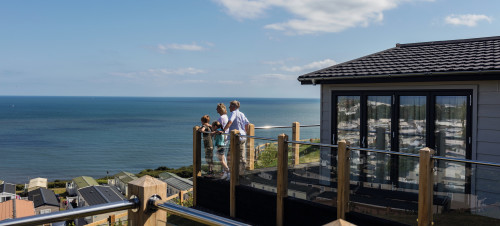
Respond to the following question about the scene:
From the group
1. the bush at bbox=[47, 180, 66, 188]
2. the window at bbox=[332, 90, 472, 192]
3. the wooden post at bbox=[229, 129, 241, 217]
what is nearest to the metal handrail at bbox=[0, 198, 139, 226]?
the window at bbox=[332, 90, 472, 192]

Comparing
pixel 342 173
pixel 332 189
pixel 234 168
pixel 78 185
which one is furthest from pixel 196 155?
pixel 78 185

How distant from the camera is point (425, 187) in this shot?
5.39 metres

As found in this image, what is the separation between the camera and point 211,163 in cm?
924

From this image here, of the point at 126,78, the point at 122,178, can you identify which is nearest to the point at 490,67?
the point at 122,178

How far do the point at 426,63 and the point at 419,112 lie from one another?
1.16m

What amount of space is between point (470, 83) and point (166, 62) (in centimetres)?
16993

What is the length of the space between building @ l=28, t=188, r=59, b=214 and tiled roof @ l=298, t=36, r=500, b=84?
28.6 meters

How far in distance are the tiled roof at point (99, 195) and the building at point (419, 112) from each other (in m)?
27.5

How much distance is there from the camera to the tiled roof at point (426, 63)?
777cm

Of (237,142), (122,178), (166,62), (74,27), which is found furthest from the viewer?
(166,62)

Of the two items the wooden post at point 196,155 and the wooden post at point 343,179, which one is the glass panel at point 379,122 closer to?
the wooden post at point 343,179

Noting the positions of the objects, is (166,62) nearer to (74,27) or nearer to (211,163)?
(74,27)

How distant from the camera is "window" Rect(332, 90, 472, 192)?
20.6ft

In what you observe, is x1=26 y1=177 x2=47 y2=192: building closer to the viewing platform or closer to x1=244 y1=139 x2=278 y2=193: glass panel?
the viewing platform
